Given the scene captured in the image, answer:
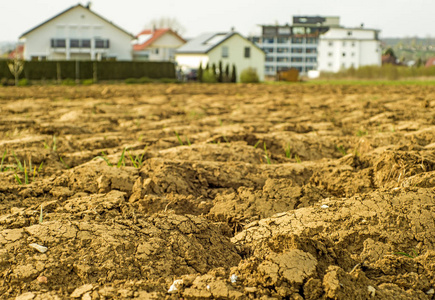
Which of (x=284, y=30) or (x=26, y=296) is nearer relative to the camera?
(x=26, y=296)

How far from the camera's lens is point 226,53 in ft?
150

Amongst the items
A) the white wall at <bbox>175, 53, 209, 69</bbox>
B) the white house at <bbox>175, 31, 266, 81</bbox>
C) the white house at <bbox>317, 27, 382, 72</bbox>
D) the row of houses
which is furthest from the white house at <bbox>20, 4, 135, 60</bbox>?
the white house at <bbox>317, 27, 382, 72</bbox>

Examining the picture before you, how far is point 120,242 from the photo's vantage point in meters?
2.94

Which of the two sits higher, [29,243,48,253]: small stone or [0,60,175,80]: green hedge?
[0,60,175,80]: green hedge

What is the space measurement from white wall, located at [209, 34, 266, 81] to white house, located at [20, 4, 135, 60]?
27.9 ft

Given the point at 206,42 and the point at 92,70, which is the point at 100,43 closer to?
the point at 206,42

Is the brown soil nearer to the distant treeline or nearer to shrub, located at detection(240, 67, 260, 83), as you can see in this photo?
shrub, located at detection(240, 67, 260, 83)

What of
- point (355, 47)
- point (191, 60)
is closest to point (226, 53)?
point (191, 60)

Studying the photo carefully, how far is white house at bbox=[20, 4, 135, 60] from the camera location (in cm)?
4634

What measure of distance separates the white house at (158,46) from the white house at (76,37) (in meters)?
10.0

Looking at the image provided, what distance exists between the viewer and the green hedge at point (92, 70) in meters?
32.2

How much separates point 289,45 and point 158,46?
49106 mm

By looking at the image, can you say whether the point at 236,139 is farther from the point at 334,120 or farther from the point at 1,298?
the point at 1,298

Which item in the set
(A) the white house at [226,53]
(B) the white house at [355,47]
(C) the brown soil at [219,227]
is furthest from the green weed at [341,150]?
(B) the white house at [355,47]
